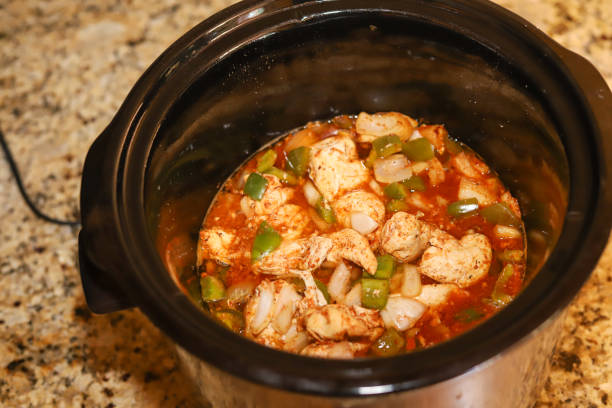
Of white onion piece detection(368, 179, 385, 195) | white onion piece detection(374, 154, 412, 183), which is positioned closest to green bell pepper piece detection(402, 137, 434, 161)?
white onion piece detection(374, 154, 412, 183)

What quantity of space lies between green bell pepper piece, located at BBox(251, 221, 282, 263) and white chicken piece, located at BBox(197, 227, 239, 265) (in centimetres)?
8

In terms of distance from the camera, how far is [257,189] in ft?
6.27

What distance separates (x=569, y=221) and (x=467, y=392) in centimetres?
37

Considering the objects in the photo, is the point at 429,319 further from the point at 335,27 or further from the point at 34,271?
the point at 34,271

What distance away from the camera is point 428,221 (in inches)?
71.7

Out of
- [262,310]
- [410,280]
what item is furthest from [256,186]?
[410,280]

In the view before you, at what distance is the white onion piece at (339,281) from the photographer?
1664mm

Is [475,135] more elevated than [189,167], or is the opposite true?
[475,135]

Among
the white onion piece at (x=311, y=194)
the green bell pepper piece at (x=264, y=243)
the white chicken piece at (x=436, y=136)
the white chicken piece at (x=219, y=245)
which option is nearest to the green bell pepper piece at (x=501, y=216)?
the white chicken piece at (x=436, y=136)

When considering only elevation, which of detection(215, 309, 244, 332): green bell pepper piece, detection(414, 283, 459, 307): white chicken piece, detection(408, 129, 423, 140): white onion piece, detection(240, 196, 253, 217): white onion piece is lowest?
detection(215, 309, 244, 332): green bell pepper piece

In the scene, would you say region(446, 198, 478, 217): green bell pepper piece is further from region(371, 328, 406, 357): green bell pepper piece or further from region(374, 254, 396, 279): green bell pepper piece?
region(371, 328, 406, 357): green bell pepper piece

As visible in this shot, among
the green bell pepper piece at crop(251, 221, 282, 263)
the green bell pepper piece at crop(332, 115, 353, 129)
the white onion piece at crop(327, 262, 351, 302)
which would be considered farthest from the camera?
the green bell pepper piece at crop(332, 115, 353, 129)

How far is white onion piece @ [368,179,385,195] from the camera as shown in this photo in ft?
6.17

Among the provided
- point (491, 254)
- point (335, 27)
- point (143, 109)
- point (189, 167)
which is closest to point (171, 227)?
point (189, 167)
